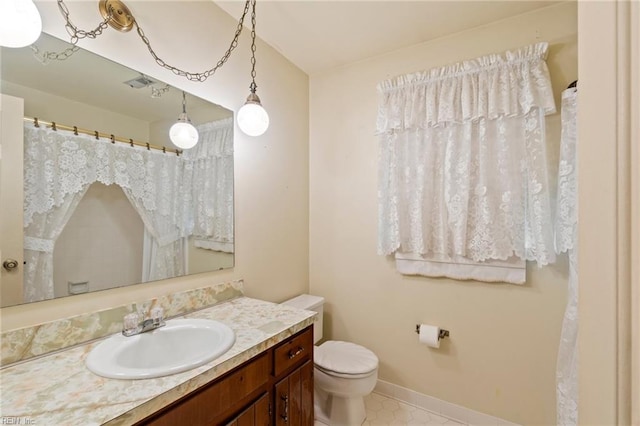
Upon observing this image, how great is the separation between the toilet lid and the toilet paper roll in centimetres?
35

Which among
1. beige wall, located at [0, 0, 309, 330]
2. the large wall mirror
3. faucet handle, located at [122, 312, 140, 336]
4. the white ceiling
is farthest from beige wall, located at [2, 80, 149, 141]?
the white ceiling

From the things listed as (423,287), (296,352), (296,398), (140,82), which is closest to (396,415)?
(423,287)

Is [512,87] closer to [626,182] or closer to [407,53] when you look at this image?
[407,53]

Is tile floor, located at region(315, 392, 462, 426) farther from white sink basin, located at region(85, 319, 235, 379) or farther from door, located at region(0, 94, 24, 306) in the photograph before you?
door, located at region(0, 94, 24, 306)

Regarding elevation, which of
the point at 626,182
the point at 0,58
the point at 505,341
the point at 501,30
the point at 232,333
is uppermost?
the point at 501,30

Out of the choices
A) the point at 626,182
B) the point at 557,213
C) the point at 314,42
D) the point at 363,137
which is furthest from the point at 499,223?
the point at 314,42

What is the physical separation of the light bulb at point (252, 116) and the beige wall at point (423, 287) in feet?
2.78

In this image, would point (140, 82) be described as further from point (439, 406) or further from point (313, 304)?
point (439, 406)

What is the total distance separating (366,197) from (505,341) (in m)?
1.28

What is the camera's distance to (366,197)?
219 cm

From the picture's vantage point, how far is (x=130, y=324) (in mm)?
1158

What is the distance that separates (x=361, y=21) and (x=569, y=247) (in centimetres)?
172

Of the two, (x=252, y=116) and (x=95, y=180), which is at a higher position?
(x=252, y=116)

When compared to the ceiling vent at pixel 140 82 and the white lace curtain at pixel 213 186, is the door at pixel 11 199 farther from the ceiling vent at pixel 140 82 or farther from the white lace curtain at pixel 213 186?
the white lace curtain at pixel 213 186
